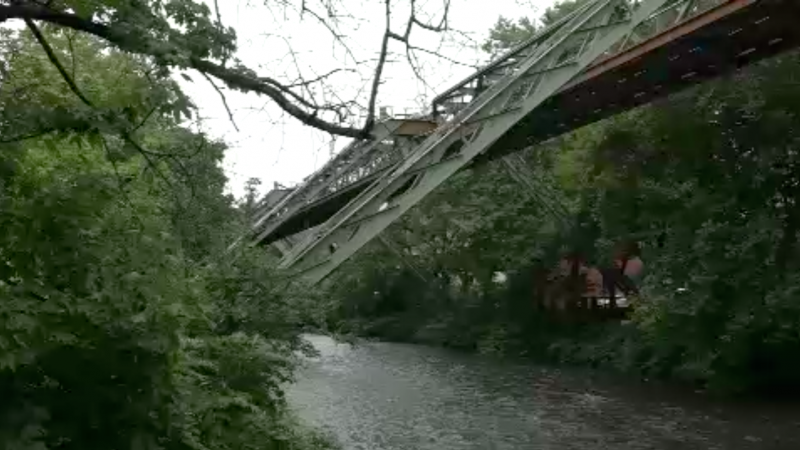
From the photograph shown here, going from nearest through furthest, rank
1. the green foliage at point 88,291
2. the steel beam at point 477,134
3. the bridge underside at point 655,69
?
the green foliage at point 88,291 < the bridge underside at point 655,69 < the steel beam at point 477,134

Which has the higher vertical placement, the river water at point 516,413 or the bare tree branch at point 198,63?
the bare tree branch at point 198,63

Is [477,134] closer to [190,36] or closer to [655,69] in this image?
[655,69]

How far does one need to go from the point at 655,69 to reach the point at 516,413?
19.7 feet

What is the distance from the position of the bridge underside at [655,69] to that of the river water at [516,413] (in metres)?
3.44

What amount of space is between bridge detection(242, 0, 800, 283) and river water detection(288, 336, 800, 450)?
70.2 inches

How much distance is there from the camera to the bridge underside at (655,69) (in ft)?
40.0

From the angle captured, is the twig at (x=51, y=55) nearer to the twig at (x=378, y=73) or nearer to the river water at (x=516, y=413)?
the twig at (x=378, y=73)

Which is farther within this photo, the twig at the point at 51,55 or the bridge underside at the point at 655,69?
the bridge underside at the point at 655,69

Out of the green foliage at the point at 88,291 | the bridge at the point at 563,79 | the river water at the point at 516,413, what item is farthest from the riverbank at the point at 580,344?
the green foliage at the point at 88,291

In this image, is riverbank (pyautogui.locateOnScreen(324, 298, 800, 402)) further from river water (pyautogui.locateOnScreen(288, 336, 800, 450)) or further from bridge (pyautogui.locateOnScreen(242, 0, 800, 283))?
bridge (pyautogui.locateOnScreen(242, 0, 800, 283))

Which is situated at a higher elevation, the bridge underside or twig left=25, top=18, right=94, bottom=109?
the bridge underside

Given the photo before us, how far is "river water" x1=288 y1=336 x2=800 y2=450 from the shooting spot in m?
13.5

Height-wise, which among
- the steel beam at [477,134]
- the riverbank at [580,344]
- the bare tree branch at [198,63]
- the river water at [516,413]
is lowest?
the river water at [516,413]

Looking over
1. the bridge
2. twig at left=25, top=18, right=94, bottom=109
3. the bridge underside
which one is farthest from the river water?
twig at left=25, top=18, right=94, bottom=109
